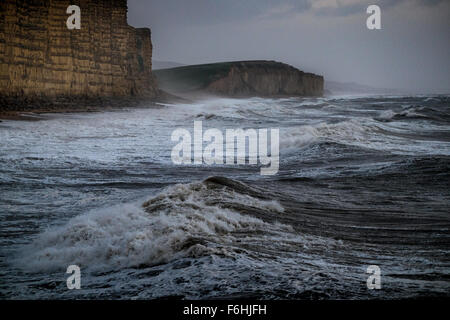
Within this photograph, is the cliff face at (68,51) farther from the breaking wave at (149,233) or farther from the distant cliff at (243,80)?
the distant cliff at (243,80)

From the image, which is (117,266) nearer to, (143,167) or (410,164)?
(143,167)

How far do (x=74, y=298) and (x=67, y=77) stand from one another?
30792 mm

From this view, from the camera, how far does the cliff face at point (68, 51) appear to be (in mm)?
25172

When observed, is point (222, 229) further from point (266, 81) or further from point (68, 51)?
Answer: point (266, 81)

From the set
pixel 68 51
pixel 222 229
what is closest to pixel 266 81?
pixel 68 51

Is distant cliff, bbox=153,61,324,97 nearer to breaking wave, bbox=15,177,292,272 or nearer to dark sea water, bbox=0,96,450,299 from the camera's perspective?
dark sea water, bbox=0,96,450,299

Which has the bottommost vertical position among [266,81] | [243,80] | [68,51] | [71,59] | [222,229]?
[222,229]

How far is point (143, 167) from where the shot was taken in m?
8.81

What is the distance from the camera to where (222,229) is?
448 centimetres

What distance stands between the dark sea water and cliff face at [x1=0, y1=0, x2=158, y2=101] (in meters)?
18.2

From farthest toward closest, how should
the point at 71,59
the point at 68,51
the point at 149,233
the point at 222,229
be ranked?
the point at 71,59 → the point at 68,51 → the point at 222,229 → the point at 149,233

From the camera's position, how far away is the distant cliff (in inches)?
3221

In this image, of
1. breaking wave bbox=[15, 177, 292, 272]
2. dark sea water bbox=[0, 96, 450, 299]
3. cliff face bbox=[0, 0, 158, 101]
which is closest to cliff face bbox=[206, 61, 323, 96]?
cliff face bbox=[0, 0, 158, 101]

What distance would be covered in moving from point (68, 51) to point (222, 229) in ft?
98.1
